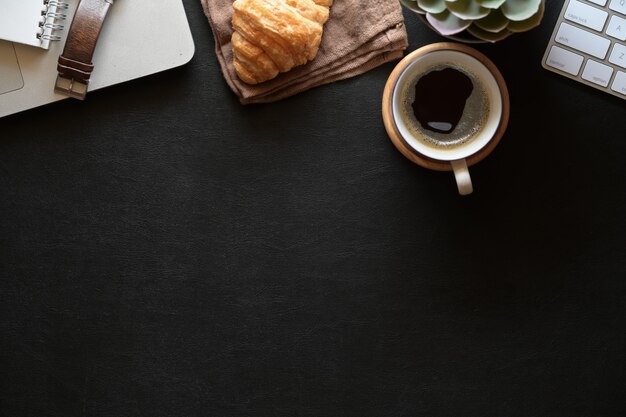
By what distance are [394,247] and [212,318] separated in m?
0.33

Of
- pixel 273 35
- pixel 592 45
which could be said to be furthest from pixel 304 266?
pixel 592 45

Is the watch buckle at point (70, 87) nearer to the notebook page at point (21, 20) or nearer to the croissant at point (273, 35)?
the notebook page at point (21, 20)

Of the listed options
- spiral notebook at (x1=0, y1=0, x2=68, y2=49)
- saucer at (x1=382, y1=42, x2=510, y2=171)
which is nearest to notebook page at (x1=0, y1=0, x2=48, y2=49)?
spiral notebook at (x1=0, y1=0, x2=68, y2=49)

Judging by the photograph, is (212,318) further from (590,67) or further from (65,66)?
(590,67)

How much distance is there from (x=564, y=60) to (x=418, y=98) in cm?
24

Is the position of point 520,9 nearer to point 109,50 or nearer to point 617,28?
point 617,28

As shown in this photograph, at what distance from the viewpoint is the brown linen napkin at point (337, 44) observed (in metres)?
0.99

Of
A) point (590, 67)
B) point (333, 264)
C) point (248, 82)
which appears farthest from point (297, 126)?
point (590, 67)

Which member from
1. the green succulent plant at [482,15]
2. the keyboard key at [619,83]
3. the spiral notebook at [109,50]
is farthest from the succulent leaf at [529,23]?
the spiral notebook at [109,50]

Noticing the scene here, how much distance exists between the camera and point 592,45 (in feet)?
3.18

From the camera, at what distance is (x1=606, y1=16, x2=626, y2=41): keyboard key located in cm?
96

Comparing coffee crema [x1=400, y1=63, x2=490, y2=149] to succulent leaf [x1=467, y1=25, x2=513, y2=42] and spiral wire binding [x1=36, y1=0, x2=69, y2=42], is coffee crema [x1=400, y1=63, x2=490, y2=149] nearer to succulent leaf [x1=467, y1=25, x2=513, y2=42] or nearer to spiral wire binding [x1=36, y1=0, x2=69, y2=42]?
succulent leaf [x1=467, y1=25, x2=513, y2=42]

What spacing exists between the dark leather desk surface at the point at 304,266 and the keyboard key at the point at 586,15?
0.14 meters

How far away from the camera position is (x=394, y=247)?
1029 mm
